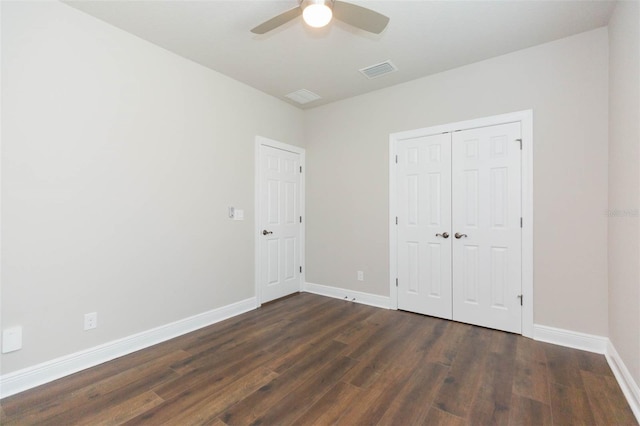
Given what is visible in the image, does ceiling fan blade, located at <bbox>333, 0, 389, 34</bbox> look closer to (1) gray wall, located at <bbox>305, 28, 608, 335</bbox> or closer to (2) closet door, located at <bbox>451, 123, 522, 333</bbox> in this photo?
(1) gray wall, located at <bbox>305, 28, 608, 335</bbox>

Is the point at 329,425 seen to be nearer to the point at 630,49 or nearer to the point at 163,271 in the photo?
the point at 163,271

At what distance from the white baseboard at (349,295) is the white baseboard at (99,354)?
1.39 metres

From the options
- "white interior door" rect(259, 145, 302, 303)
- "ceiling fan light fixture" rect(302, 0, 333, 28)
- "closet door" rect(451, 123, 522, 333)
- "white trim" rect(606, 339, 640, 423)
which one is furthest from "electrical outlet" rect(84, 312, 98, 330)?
"white trim" rect(606, 339, 640, 423)

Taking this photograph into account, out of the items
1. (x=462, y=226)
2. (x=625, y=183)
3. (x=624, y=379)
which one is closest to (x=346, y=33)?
(x=462, y=226)

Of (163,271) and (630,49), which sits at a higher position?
(630,49)

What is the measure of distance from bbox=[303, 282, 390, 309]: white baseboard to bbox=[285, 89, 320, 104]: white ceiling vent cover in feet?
8.96

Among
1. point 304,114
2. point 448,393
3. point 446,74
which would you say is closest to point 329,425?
point 448,393

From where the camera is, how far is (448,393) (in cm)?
199

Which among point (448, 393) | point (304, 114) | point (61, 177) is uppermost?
point (304, 114)

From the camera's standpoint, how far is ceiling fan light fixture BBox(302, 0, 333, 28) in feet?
6.07

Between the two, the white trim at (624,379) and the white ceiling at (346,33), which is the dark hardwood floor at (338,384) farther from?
the white ceiling at (346,33)

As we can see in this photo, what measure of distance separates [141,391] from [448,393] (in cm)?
213

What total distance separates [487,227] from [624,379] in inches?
59.3

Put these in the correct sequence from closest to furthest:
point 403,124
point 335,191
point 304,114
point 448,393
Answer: point 448,393
point 403,124
point 335,191
point 304,114
